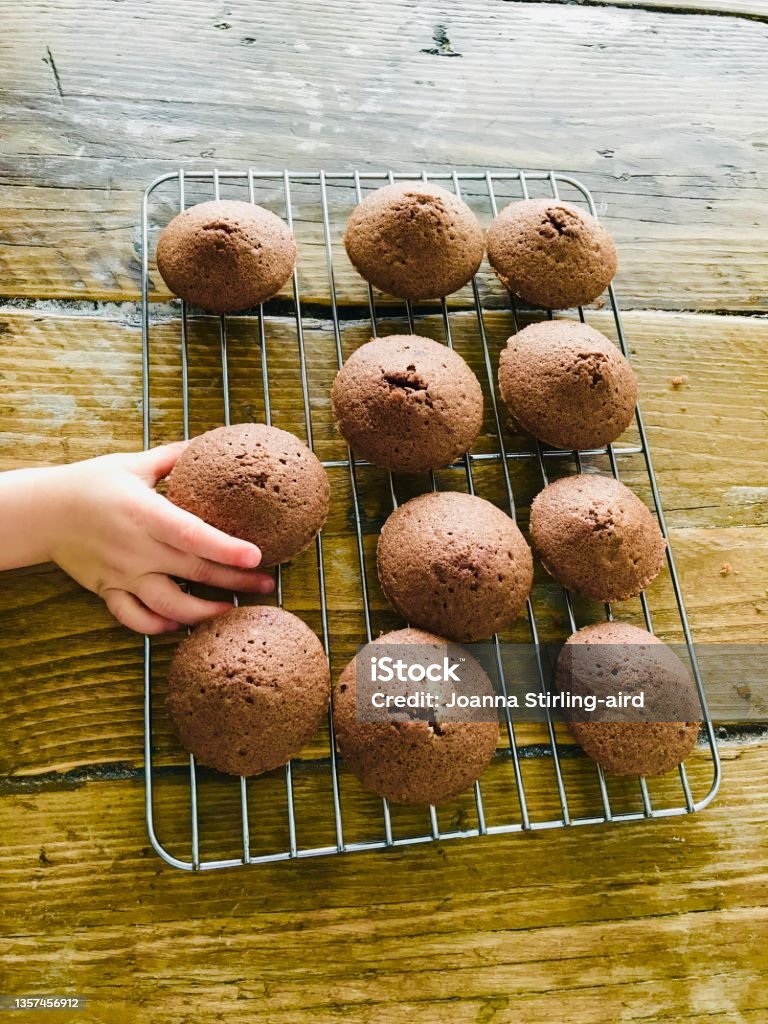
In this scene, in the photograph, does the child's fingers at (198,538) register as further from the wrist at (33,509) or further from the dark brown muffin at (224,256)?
→ the dark brown muffin at (224,256)

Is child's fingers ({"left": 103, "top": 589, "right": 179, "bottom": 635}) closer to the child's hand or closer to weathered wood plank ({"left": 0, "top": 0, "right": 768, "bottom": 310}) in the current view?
the child's hand

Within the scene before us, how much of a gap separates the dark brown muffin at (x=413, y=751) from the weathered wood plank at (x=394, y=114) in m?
0.88

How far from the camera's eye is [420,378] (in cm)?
147

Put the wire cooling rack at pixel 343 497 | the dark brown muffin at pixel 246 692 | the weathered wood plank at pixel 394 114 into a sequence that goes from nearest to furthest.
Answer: the dark brown muffin at pixel 246 692
the wire cooling rack at pixel 343 497
the weathered wood plank at pixel 394 114

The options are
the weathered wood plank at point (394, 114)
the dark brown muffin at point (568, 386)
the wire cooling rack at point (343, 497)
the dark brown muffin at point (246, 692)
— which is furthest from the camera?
the weathered wood plank at point (394, 114)

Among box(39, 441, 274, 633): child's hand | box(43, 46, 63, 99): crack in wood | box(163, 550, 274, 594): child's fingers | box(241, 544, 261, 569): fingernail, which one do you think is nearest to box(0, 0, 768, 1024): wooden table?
box(43, 46, 63, 99): crack in wood

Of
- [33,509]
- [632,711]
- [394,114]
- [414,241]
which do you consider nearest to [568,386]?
[414,241]

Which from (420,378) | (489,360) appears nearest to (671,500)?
(489,360)

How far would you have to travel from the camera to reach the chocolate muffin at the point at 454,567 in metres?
1.39

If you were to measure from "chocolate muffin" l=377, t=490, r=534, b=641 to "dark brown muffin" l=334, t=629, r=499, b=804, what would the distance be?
0.21ft

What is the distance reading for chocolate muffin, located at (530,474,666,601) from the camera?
4.79 ft

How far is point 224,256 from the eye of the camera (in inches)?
58.9

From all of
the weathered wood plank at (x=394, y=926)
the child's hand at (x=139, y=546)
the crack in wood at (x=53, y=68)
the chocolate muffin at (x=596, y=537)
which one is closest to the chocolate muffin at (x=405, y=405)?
the chocolate muffin at (x=596, y=537)

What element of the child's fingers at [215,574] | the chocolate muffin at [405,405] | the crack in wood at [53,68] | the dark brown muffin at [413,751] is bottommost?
the dark brown muffin at [413,751]
